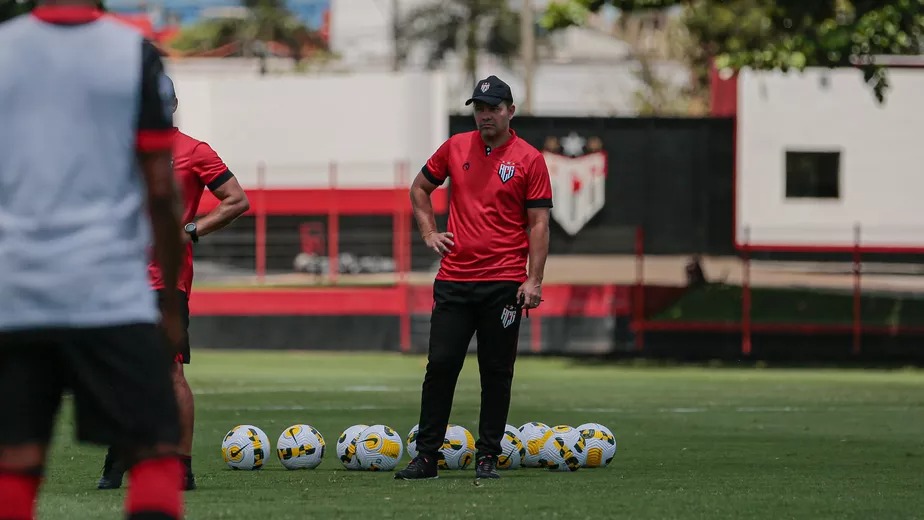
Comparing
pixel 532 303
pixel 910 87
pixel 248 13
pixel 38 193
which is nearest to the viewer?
pixel 38 193

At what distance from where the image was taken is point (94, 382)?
14.9 feet

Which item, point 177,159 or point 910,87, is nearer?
point 177,159

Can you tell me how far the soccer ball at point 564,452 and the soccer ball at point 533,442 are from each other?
0.04m

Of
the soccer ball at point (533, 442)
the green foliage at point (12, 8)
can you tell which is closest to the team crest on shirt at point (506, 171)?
the soccer ball at point (533, 442)

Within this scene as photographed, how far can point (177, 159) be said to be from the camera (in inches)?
344

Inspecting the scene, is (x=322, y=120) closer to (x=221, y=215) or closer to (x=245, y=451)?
(x=245, y=451)

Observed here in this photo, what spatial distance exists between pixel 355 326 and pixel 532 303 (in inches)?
673

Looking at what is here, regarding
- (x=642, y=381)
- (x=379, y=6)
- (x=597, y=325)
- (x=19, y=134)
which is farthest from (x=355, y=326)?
(x=379, y=6)

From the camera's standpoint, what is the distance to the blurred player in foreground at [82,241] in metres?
4.48

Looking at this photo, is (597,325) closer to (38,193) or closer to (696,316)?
(696,316)

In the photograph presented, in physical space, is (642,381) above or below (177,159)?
below

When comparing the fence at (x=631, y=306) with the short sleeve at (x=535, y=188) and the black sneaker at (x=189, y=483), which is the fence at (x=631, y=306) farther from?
the black sneaker at (x=189, y=483)

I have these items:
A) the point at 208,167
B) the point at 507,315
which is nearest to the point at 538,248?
the point at 507,315

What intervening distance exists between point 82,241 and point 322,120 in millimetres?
43907
